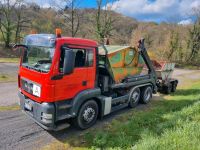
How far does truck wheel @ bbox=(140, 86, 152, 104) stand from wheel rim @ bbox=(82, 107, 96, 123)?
3.47 meters

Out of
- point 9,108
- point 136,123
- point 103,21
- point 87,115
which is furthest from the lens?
point 103,21

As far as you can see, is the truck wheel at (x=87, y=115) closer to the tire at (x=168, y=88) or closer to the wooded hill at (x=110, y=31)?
the tire at (x=168, y=88)

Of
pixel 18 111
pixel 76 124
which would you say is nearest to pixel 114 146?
pixel 76 124

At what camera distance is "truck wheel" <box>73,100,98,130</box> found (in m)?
6.47

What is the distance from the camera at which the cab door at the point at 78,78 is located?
19.1ft

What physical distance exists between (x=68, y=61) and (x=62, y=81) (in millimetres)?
591

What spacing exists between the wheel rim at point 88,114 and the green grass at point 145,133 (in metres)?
0.33

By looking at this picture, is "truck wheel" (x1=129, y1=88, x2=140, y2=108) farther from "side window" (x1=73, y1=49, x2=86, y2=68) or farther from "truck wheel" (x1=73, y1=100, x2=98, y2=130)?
"side window" (x1=73, y1=49, x2=86, y2=68)

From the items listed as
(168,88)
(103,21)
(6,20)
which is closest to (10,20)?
(6,20)

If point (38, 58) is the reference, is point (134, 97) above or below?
below

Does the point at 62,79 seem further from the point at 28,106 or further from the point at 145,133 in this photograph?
the point at 145,133

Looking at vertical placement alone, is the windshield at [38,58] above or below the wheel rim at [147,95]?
above

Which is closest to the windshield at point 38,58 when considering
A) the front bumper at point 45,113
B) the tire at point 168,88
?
the front bumper at point 45,113

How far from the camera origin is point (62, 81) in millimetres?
5777
